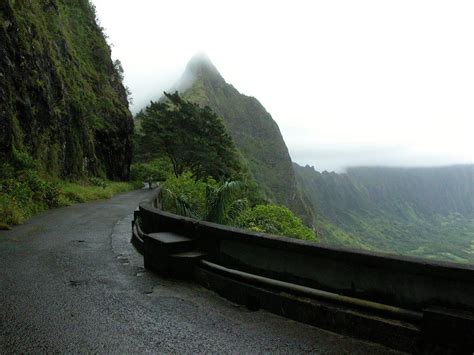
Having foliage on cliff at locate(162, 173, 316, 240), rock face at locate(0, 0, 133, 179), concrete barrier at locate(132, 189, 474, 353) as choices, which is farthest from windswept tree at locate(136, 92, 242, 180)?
concrete barrier at locate(132, 189, 474, 353)

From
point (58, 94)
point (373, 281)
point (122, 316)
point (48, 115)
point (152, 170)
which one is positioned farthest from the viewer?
point (152, 170)

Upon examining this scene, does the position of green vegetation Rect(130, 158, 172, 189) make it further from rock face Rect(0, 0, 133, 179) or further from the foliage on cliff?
the foliage on cliff

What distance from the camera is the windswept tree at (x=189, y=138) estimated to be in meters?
41.1

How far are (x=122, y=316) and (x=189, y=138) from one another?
3755 cm

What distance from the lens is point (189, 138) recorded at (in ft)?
138

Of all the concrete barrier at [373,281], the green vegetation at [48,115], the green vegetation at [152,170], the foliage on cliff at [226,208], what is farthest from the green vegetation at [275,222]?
the green vegetation at [152,170]

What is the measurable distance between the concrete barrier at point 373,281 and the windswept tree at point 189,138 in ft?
115

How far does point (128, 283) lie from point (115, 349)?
2572mm

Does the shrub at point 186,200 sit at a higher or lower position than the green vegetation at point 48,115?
lower

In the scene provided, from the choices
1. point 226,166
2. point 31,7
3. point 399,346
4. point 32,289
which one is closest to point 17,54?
point 31,7

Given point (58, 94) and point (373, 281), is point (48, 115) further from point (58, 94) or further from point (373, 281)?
point (373, 281)

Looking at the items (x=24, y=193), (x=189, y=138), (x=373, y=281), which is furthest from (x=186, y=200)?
(x=189, y=138)

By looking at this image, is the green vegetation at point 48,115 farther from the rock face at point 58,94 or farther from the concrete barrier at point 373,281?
the concrete barrier at point 373,281

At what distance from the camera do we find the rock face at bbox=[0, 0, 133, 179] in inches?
754
